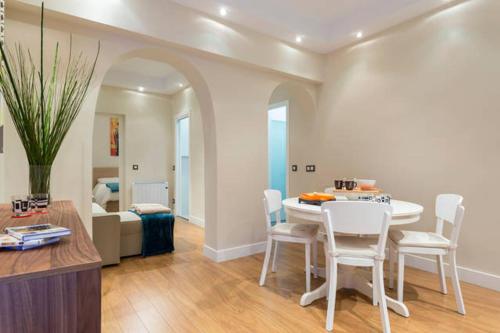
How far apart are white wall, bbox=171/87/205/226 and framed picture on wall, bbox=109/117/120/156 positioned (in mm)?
1669

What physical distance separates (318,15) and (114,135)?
5.00 m

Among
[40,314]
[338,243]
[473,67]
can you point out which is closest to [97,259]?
[40,314]

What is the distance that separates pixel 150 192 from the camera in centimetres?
595

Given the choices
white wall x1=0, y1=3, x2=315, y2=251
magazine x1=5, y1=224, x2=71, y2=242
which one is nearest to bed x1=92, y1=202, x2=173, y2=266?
white wall x1=0, y1=3, x2=315, y2=251

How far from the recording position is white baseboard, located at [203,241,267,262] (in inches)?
131

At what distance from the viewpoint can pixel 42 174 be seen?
1756mm

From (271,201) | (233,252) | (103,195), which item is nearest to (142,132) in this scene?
(103,195)

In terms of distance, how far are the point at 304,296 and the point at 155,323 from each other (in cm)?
113

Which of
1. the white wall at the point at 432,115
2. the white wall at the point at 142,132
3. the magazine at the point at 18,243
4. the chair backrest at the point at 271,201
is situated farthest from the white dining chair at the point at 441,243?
the white wall at the point at 142,132

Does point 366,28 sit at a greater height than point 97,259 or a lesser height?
greater

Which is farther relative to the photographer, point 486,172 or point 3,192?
point 486,172

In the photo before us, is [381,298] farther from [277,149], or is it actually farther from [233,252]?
[277,149]

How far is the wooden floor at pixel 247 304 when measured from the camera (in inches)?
79.4

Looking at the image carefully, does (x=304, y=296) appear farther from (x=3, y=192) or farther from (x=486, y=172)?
(x=3, y=192)
